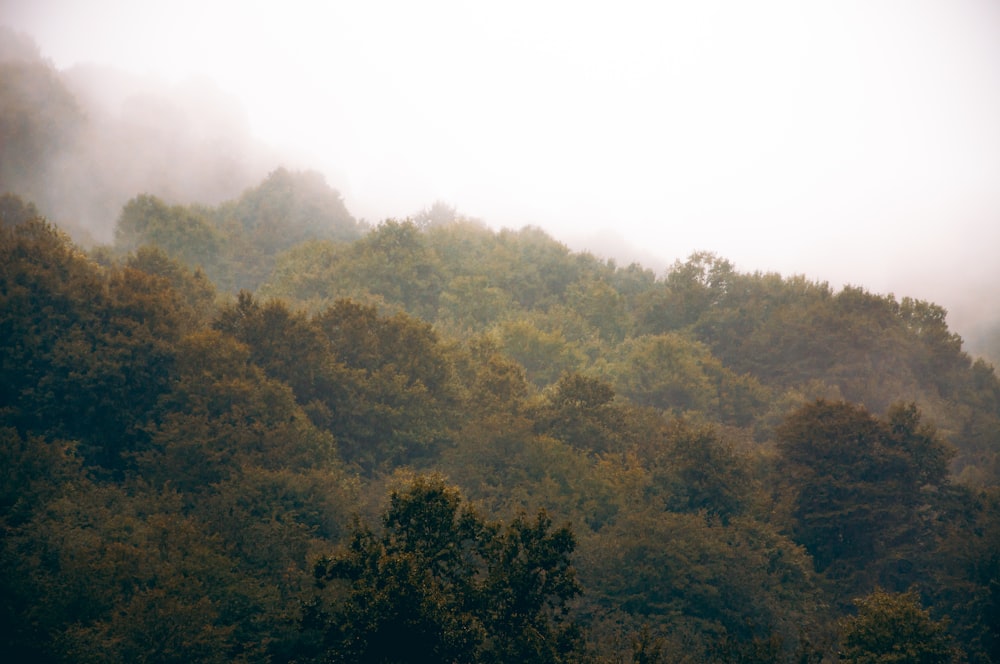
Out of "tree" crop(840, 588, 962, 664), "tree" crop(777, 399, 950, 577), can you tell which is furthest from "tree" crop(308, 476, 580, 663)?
"tree" crop(777, 399, 950, 577)

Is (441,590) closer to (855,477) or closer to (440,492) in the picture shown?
(440,492)

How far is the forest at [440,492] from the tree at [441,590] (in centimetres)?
8

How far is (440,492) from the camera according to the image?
28.0m

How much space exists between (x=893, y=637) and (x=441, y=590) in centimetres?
1708

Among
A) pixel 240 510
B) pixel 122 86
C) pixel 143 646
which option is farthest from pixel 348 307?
pixel 122 86

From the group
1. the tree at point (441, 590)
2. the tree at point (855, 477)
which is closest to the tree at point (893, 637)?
the tree at point (441, 590)

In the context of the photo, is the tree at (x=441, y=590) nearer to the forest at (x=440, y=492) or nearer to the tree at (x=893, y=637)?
the forest at (x=440, y=492)

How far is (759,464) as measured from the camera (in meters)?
53.9

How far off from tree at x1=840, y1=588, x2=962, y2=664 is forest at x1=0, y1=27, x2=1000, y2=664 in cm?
11

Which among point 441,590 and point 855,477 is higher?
point 855,477

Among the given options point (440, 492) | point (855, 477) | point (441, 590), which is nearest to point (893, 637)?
point (441, 590)

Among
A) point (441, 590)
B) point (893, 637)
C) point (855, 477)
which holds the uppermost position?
point (855, 477)

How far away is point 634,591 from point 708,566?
3.59 meters

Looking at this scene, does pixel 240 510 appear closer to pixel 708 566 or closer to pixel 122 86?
pixel 708 566
